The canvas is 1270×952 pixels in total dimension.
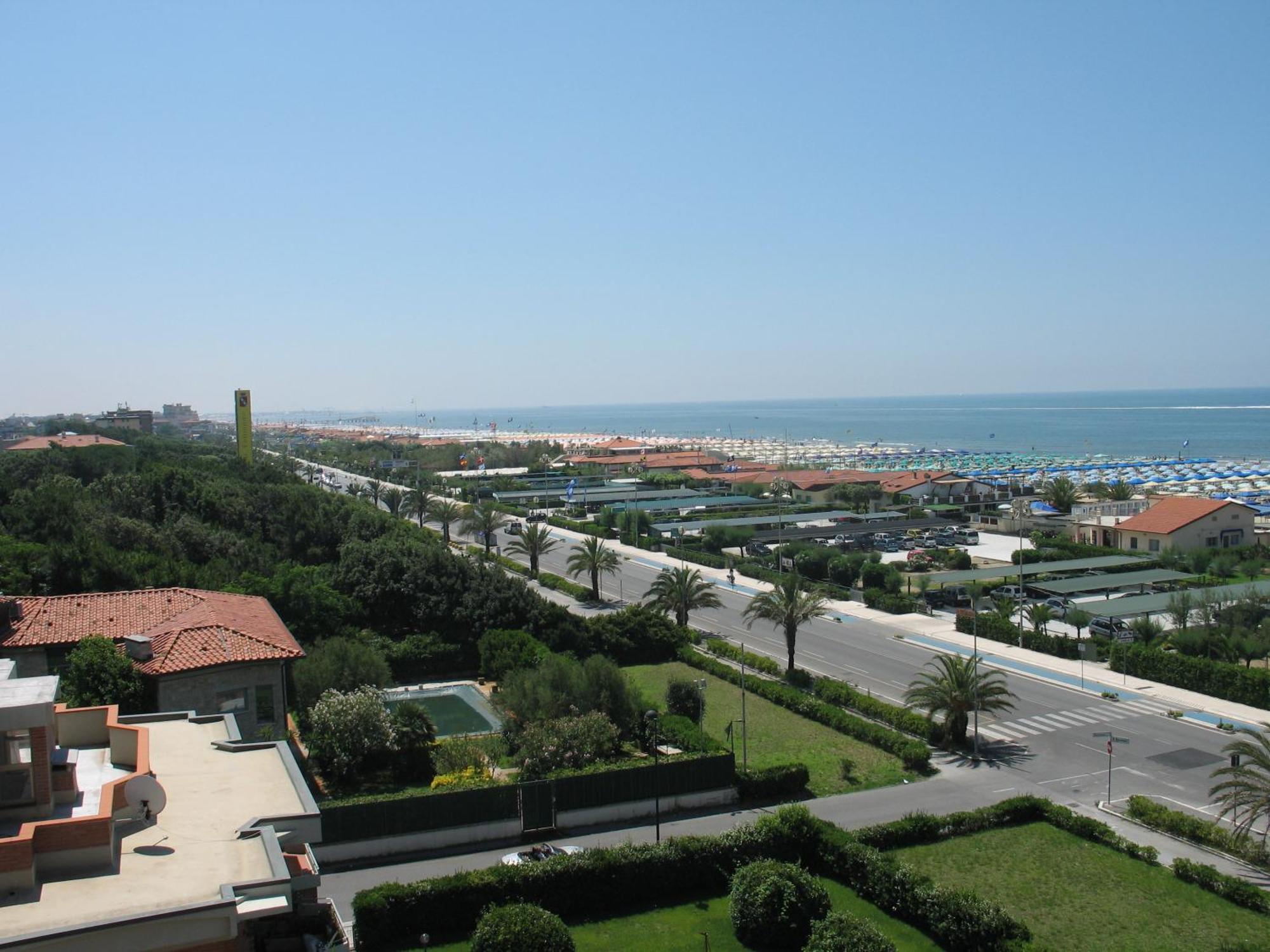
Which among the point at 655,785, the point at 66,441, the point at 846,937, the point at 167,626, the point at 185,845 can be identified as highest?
the point at 66,441

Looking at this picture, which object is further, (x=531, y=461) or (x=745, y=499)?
(x=531, y=461)

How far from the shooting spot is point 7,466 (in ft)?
239

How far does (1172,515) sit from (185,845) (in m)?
64.3

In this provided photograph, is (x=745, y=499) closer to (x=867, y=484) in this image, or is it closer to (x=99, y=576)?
(x=867, y=484)

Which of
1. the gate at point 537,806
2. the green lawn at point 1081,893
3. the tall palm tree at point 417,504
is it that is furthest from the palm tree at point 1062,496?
the gate at point 537,806

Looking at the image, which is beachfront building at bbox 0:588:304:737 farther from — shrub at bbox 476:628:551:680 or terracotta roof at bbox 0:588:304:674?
shrub at bbox 476:628:551:680

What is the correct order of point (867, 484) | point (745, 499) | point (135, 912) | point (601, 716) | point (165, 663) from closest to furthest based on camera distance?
point (135, 912) < point (165, 663) < point (601, 716) < point (745, 499) < point (867, 484)

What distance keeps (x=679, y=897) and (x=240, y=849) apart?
12411mm

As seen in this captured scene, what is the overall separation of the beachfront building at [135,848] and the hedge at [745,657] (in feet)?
83.9

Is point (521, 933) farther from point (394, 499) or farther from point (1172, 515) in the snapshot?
point (394, 499)

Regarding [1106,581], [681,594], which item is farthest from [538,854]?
[1106,581]

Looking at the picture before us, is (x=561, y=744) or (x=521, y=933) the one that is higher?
(x=521, y=933)

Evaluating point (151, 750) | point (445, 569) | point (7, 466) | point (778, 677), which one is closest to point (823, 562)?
point (778, 677)

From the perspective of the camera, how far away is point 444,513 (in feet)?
237
